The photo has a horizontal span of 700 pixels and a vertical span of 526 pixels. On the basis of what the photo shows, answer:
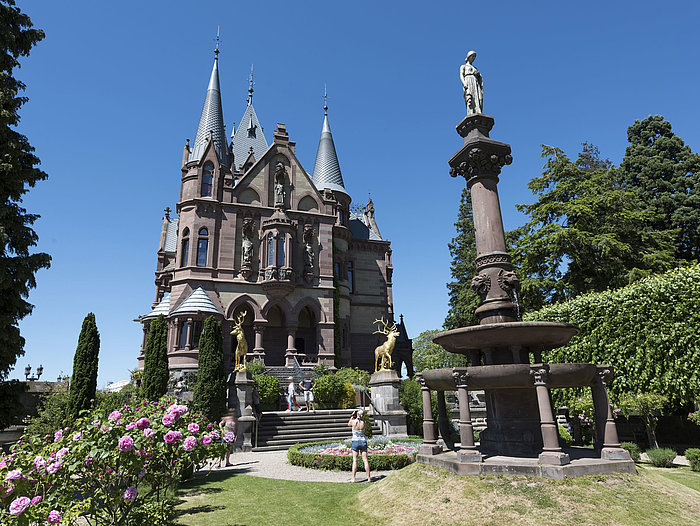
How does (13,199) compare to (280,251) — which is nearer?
(13,199)

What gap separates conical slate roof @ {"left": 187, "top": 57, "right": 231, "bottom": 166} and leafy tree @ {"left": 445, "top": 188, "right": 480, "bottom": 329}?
74.0 ft

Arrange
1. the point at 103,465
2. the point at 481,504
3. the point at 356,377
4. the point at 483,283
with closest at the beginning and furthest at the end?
the point at 103,465
the point at 481,504
the point at 483,283
the point at 356,377

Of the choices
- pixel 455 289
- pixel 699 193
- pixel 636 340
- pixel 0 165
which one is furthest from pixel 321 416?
pixel 699 193

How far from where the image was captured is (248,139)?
4372 centimetres

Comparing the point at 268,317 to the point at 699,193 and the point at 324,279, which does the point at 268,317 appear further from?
the point at 699,193

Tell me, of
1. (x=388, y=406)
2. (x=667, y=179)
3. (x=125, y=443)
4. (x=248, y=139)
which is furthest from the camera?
(x=248, y=139)

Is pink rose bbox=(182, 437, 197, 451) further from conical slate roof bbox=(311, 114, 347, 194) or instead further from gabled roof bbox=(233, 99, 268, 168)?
gabled roof bbox=(233, 99, 268, 168)

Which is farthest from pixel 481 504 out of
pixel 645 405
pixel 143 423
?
pixel 645 405

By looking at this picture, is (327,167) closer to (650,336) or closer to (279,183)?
(279,183)

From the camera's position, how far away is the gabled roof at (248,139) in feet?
139

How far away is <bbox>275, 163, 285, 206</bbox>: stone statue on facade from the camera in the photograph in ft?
119

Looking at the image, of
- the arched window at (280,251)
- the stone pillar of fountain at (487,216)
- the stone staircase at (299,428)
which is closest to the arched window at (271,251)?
the arched window at (280,251)

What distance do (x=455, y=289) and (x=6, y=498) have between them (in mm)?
36770

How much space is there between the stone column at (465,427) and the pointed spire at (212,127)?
3322cm
